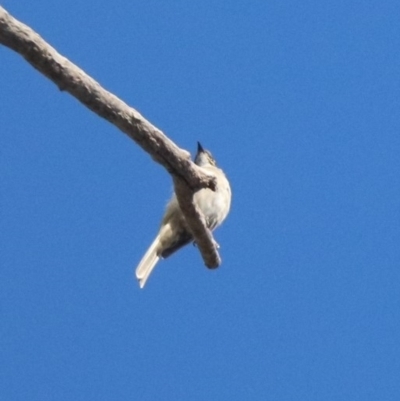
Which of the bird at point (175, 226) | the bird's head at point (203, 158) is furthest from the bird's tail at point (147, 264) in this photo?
the bird's head at point (203, 158)

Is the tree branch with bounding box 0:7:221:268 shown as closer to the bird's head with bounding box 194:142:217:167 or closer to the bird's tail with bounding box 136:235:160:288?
the bird's tail with bounding box 136:235:160:288

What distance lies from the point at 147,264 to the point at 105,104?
205cm

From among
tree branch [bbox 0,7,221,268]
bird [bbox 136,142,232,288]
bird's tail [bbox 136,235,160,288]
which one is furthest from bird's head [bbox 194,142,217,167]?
tree branch [bbox 0,7,221,268]

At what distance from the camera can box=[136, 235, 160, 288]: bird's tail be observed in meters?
4.86

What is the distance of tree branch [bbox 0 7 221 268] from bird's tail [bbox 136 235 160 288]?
127cm

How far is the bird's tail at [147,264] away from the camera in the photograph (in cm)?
486

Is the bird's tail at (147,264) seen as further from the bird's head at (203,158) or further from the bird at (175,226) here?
the bird's head at (203,158)

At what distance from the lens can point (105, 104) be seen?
296 centimetres

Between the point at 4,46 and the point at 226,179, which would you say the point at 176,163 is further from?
the point at 226,179

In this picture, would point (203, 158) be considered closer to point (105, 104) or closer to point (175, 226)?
point (175, 226)

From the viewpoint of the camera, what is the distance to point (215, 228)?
5359 millimetres

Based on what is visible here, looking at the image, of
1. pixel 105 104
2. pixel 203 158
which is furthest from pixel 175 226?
pixel 105 104

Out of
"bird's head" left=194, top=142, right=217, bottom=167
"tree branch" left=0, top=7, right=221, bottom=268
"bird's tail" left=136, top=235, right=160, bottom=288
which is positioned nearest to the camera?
"tree branch" left=0, top=7, right=221, bottom=268

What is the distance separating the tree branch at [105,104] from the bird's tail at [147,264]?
4.16ft
